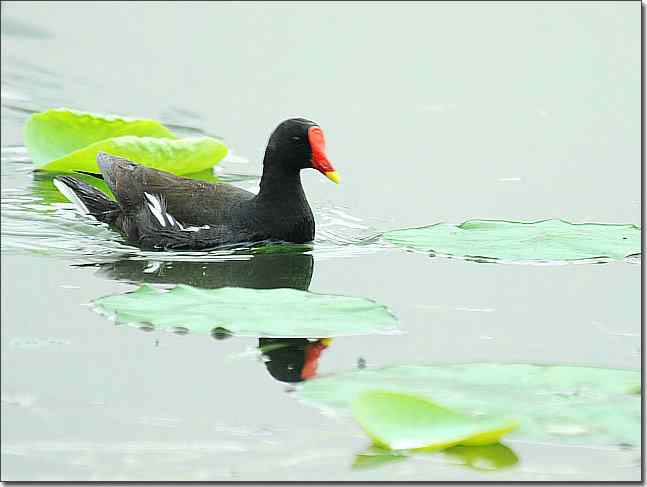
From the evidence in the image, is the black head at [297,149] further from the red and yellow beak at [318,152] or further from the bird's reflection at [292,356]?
the bird's reflection at [292,356]

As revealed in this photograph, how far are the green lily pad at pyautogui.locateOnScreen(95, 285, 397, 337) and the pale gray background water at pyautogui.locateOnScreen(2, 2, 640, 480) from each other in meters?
0.09

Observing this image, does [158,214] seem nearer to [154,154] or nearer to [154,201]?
[154,201]

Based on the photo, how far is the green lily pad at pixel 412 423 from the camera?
358 cm

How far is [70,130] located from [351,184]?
184 centimetres

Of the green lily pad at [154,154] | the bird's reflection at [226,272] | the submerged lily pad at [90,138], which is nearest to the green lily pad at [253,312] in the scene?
the bird's reflection at [226,272]

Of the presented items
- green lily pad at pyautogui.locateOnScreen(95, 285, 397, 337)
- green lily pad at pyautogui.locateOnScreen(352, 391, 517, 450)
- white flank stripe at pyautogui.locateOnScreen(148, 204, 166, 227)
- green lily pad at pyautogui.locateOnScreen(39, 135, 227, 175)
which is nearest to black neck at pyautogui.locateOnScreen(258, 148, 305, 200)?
white flank stripe at pyautogui.locateOnScreen(148, 204, 166, 227)

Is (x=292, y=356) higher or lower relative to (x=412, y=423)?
higher

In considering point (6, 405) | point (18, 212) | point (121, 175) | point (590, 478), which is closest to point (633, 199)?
point (121, 175)

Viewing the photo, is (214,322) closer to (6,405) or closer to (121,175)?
(6,405)

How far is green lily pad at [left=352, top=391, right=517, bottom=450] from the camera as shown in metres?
3.58

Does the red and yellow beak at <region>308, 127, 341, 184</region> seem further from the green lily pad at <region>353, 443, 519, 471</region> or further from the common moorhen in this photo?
the green lily pad at <region>353, 443, 519, 471</region>

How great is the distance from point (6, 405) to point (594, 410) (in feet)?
6.18

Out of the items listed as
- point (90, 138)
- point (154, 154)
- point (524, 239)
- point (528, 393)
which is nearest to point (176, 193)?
point (154, 154)

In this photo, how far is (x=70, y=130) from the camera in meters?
7.84
